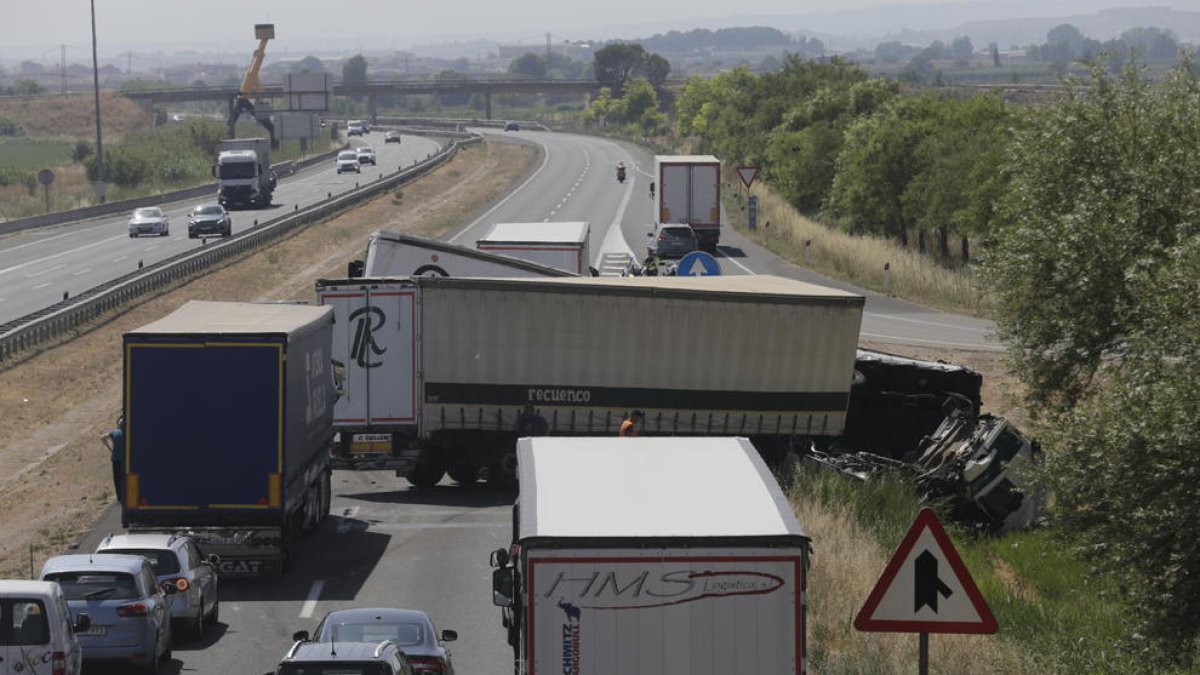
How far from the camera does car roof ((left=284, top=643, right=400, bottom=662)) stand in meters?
14.1

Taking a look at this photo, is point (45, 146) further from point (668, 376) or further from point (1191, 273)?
point (1191, 273)

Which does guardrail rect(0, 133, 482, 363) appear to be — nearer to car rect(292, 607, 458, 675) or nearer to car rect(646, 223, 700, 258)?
car rect(646, 223, 700, 258)

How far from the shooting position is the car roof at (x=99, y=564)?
17.7 metres

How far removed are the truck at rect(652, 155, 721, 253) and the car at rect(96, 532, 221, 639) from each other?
48356 millimetres

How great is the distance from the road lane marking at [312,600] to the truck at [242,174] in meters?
74.7

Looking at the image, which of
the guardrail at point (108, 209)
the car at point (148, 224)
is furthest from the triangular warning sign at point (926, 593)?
the guardrail at point (108, 209)

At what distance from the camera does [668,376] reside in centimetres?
2870

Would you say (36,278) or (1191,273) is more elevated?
(1191,273)

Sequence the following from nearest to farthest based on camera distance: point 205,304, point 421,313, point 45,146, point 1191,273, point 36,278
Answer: point 1191,273, point 205,304, point 421,313, point 36,278, point 45,146

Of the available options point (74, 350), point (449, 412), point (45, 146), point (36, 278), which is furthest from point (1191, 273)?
point (45, 146)

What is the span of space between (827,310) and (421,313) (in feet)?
21.5

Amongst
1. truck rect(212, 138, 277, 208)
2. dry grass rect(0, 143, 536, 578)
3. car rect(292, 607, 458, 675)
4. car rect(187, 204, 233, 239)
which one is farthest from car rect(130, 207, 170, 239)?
car rect(292, 607, 458, 675)

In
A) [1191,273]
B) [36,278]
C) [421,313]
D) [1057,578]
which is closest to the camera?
[1191,273]

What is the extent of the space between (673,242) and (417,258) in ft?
105
